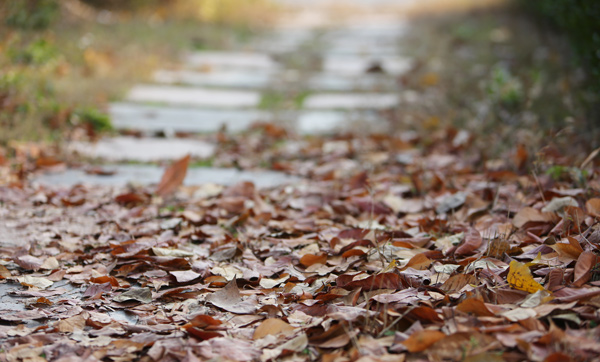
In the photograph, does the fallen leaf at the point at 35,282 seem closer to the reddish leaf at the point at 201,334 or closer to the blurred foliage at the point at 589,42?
the reddish leaf at the point at 201,334

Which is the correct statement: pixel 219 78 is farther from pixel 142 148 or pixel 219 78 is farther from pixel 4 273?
pixel 4 273

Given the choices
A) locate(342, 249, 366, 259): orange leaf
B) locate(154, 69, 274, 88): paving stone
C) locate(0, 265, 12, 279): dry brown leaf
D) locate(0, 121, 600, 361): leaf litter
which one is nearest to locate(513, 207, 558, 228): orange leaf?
locate(0, 121, 600, 361): leaf litter

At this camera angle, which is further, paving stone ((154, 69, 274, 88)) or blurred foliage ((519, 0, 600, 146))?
paving stone ((154, 69, 274, 88))

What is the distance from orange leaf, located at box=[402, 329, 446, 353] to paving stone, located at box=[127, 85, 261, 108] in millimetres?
3673

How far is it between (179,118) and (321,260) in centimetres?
274

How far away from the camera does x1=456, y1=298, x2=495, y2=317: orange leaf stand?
1.59 m

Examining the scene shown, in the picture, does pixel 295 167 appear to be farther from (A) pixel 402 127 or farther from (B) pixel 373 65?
(B) pixel 373 65

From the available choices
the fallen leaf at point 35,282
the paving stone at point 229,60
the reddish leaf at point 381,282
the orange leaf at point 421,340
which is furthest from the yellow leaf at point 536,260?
the paving stone at point 229,60

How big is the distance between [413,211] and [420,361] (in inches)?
48.2

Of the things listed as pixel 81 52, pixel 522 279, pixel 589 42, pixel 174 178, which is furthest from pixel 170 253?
pixel 81 52

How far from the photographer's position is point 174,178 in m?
2.97

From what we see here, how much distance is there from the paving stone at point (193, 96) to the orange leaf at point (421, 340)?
367 cm

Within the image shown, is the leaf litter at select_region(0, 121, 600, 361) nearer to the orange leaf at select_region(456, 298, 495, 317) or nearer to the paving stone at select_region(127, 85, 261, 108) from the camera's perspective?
the orange leaf at select_region(456, 298, 495, 317)

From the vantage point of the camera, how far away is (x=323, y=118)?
Result: 4.59m
